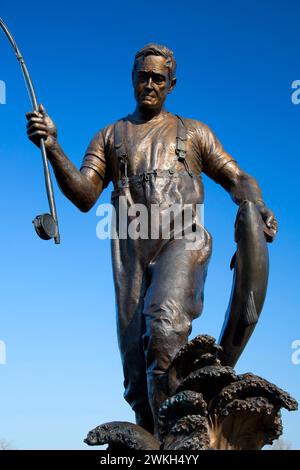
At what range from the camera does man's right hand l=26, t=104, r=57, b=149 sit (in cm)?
818

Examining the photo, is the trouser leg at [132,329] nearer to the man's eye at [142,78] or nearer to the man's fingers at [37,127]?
the man's fingers at [37,127]

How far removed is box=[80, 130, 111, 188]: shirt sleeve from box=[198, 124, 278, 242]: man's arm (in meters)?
0.89

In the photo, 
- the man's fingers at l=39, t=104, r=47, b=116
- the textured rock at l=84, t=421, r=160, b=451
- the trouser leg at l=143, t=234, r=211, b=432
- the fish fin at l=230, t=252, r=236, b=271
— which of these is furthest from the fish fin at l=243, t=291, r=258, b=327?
the man's fingers at l=39, t=104, r=47, b=116

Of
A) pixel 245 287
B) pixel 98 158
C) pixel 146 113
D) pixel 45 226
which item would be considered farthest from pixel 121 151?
pixel 245 287

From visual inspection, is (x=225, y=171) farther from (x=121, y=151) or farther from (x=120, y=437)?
(x=120, y=437)

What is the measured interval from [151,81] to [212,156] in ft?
2.90

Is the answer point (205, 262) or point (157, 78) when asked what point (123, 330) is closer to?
point (205, 262)

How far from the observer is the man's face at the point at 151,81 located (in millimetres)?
8734

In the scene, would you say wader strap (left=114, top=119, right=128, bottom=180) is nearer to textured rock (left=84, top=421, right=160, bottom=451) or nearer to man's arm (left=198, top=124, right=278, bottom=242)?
man's arm (left=198, top=124, right=278, bottom=242)

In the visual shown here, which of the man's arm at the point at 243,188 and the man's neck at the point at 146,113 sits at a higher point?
the man's neck at the point at 146,113

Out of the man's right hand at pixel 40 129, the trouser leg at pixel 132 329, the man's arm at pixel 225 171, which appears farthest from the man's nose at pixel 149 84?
the trouser leg at pixel 132 329

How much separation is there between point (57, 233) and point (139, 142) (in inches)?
51.5

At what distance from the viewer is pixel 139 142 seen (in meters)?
8.61
